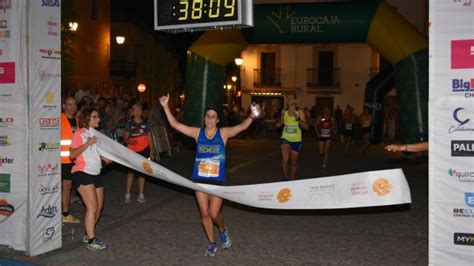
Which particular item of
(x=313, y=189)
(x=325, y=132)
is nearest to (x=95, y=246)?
(x=313, y=189)

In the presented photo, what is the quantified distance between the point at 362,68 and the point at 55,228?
116 feet

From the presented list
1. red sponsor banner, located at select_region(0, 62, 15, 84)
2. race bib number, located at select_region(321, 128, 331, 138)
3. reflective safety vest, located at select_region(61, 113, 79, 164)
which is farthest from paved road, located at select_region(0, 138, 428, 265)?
race bib number, located at select_region(321, 128, 331, 138)

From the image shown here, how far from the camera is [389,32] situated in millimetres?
14445

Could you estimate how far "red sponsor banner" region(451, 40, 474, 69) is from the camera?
200 inches

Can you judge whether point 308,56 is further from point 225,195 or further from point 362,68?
point 225,195

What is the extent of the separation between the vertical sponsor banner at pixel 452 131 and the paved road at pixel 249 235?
1.64 m

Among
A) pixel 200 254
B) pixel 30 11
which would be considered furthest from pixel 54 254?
pixel 30 11

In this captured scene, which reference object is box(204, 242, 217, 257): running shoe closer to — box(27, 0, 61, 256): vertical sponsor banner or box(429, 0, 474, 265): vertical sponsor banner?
box(27, 0, 61, 256): vertical sponsor banner

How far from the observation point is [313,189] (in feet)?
21.4

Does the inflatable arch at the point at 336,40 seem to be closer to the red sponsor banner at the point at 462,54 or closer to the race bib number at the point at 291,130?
the race bib number at the point at 291,130

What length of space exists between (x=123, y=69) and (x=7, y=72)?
39691mm

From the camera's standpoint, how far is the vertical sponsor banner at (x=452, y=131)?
16.8 feet

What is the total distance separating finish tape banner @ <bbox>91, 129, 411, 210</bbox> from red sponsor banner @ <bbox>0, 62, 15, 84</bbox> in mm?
1229

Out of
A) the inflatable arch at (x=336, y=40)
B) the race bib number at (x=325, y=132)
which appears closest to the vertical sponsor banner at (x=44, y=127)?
the inflatable arch at (x=336, y=40)
